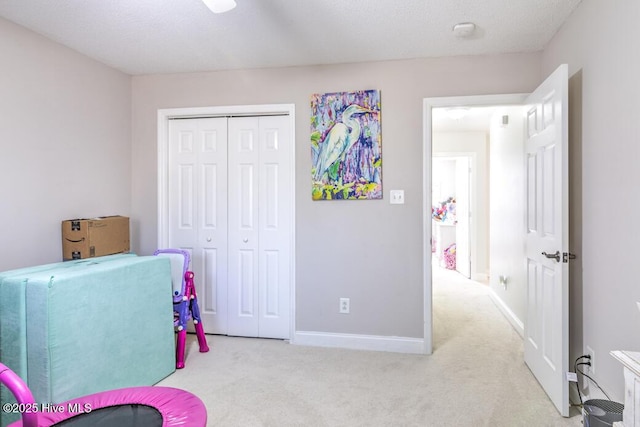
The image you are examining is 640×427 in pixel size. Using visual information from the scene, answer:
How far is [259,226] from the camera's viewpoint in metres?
3.41

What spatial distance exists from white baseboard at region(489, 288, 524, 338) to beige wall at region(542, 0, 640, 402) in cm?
123

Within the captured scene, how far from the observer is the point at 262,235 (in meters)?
3.41

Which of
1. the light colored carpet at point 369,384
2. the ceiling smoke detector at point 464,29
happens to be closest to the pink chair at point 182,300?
the light colored carpet at point 369,384

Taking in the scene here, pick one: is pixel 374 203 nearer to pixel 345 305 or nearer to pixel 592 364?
pixel 345 305

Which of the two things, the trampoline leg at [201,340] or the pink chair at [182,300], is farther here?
the trampoline leg at [201,340]

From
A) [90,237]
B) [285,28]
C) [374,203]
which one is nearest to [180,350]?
[90,237]

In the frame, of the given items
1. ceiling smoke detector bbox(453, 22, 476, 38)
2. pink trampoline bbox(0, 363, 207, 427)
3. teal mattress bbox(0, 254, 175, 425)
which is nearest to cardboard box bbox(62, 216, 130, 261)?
teal mattress bbox(0, 254, 175, 425)

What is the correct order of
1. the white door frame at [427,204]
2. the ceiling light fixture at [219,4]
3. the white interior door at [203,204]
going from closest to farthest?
1. the ceiling light fixture at [219,4]
2. the white door frame at [427,204]
3. the white interior door at [203,204]

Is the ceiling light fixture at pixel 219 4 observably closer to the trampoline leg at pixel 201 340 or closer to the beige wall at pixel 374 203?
the beige wall at pixel 374 203

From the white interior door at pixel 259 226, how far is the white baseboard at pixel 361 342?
22 cm

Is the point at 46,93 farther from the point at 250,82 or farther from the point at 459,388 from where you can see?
the point at 459,388

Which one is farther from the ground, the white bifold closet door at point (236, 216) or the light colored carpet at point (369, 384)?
the white bifold closet door at point (236, 216)

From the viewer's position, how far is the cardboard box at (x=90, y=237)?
9.21 ft

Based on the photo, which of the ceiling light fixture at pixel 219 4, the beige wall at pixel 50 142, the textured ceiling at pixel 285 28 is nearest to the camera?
the ceiling light fixture at pixel 219 4
